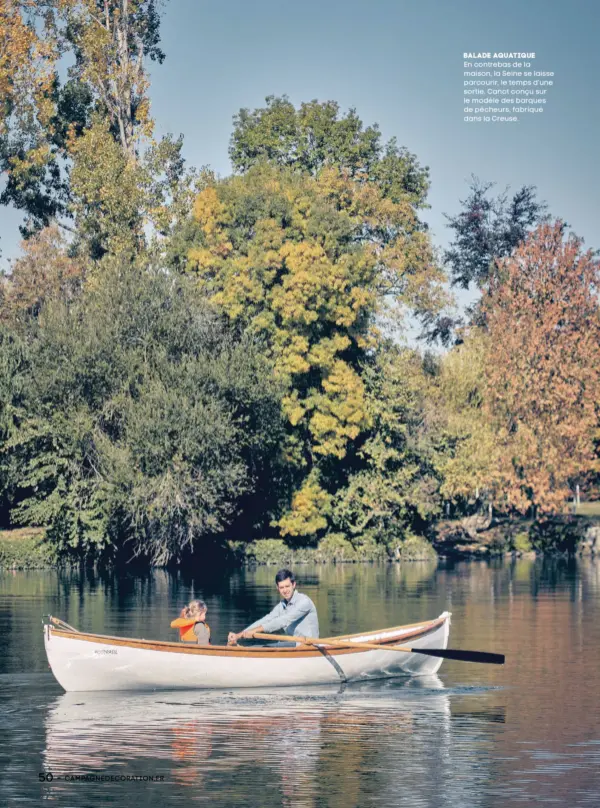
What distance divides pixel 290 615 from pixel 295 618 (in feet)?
0.35

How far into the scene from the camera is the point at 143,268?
5997 cm

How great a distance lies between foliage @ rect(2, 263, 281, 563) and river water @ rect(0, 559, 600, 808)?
1806 centimetres

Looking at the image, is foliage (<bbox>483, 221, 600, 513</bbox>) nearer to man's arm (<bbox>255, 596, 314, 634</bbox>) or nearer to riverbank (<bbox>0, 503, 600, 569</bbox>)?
riverbank (<bbox>0, 503, 600, 569</bbox>)

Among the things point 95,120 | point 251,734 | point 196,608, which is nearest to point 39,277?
point 95,120

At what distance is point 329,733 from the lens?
68.0 feet

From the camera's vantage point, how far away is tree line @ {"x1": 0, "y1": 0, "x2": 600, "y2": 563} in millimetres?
55656

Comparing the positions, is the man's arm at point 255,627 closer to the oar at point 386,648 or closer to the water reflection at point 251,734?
the oar at point 386,648

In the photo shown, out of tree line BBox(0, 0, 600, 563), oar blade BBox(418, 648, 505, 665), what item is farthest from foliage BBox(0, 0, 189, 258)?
oar blade BBox(418, 648, 505, 665)

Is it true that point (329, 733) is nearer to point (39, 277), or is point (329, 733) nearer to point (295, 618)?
point (295, 618)

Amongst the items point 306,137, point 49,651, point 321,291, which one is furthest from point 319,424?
point 49,651

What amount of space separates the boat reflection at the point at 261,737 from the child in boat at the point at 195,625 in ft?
3.09

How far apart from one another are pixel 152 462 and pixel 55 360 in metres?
5.87

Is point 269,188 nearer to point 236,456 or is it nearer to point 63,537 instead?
point 236,456

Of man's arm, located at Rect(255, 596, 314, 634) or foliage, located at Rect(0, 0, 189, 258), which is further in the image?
foliage, located at Rect(0, 0, 189, 258)
